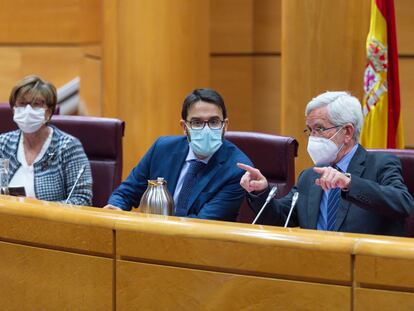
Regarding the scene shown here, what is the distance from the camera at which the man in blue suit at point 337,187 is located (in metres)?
2.61

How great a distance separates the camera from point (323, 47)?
4691 millimetres

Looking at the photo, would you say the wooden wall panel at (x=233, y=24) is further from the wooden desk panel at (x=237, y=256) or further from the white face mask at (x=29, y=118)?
the wooden desk panel at (x=237, y=256)

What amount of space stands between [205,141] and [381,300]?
1.28 meters

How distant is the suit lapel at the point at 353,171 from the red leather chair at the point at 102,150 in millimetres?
1286

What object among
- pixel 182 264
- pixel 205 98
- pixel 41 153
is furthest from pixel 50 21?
pixel 182 264

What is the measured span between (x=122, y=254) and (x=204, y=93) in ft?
3.37

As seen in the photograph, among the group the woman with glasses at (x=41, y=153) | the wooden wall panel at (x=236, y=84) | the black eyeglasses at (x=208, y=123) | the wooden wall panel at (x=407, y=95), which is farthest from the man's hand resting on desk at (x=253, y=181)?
the wooden wall panel at (x=236, y=84)

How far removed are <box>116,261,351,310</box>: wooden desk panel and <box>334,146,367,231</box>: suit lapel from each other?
2.37ft

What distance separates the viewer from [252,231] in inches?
78.6

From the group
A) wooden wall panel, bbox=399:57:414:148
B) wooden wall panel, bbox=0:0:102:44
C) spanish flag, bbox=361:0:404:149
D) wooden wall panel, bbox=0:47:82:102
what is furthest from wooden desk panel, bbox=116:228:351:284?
wooden wall panel, bbox=0:47:82:102

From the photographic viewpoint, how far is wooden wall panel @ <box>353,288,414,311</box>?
1.80m

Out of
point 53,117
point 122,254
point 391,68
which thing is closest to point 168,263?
point 122,254

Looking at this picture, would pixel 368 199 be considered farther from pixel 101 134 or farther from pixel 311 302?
pixel 101 134

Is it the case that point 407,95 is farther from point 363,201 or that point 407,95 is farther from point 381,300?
point 381,300
